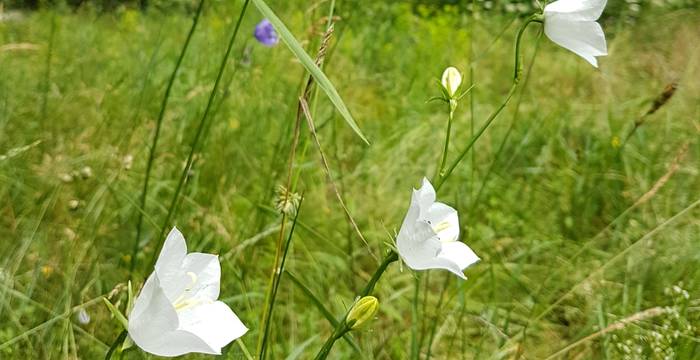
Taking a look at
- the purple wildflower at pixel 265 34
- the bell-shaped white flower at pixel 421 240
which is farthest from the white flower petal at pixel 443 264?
the purple wildflower at pixel 265 34

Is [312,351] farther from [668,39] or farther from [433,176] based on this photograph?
[668,39]

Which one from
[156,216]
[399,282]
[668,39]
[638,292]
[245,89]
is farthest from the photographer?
[668,39]

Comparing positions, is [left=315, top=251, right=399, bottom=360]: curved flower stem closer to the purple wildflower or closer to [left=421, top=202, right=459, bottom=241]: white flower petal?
[left=421, top=202, right=459, bottom=241]: white flower petal

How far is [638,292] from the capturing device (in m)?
1.27

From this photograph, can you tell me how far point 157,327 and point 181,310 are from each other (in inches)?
2.9

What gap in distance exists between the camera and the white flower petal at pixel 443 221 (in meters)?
0.58

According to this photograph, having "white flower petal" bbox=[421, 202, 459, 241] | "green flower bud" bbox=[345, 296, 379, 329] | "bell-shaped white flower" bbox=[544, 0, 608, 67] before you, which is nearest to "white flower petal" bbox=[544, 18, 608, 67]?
"bell-shaped white flower" bbox=[544, 0, 608, 67]

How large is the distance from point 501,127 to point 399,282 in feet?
3.09

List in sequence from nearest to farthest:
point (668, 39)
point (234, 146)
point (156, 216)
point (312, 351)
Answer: point (312, 351) < point (156, 216) < point (234, 146) < point (668, 39)

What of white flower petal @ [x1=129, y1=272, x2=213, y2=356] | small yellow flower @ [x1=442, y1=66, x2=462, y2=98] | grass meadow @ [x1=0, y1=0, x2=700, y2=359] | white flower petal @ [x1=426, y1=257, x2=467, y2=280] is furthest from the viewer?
grass meadow @ [x1=0, y1=0, x2=700, y2=359]

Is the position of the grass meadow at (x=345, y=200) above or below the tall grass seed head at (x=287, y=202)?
below

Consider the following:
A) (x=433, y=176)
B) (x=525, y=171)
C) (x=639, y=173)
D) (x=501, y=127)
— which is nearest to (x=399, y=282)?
(x=433, y=176)

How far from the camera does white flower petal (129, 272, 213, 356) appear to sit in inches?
16.1

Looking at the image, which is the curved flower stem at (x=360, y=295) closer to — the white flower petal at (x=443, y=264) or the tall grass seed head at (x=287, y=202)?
the white flower petal at (x=443, y=264)
